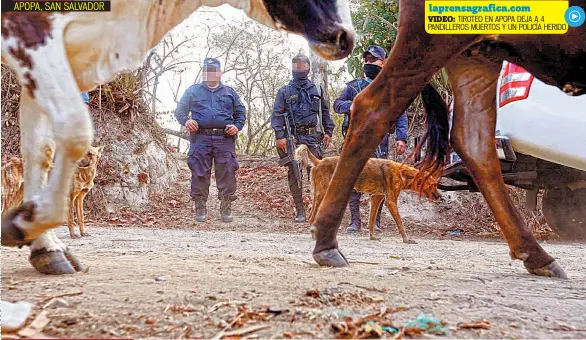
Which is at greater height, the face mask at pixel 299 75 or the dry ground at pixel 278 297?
the face mask at pixel 299 75

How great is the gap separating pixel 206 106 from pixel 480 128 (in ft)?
20.4

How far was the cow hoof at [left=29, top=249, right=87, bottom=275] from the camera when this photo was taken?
303 centimetres

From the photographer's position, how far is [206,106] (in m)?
9.56

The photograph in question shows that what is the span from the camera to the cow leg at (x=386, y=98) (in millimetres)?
3291

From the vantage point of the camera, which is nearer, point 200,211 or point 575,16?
point 575,16

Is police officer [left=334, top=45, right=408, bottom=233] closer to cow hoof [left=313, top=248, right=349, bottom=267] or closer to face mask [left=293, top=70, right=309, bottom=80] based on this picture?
face mask [left=293, top=70, right=309, bottom=80]

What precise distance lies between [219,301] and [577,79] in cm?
245

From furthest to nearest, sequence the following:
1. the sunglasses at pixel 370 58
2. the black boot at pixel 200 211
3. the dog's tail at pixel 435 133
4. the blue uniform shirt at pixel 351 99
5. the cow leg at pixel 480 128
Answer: the black boot at pixel 200 211
the blue uniform shirt at pixel 351 99
the sunglasses at pixel 370 58
the dog's tail at pixel 435 133
the cow leg at pixel 480 128

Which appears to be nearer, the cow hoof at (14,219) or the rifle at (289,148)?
the cow hoof at (14,219)

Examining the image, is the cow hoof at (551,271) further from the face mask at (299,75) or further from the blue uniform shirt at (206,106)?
the blue uniform shirt at (206,106)

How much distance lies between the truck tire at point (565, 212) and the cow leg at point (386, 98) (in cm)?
371

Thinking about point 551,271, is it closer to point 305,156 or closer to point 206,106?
point 305,156

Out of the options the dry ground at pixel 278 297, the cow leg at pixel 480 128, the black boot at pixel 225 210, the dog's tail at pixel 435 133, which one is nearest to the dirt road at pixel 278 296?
the dry ground at pixel 278 297

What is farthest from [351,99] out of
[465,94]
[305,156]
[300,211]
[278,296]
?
[278,296]
